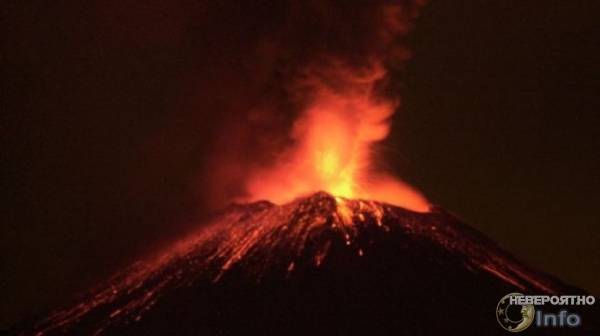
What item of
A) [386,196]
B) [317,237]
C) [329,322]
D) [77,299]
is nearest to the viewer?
[329,322]

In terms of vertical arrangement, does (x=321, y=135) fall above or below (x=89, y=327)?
above

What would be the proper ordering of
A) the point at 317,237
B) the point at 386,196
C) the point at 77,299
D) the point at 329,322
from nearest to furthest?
the point at 329,322
the point at 317,237
the point at 77,299
the point at 386,196

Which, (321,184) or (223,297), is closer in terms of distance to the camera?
(223,297)

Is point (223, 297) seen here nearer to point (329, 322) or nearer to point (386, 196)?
point (329, 322)

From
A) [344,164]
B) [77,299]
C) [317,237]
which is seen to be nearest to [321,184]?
[344,164]

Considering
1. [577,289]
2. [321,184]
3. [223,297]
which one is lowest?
[223,297]

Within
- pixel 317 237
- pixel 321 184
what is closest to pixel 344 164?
pixel 321 184

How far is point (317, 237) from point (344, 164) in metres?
4.27

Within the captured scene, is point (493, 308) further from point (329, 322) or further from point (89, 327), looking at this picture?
point (89, 327)

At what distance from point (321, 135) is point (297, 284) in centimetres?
650

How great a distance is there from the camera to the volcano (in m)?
15.1

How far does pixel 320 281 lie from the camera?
15859 mm

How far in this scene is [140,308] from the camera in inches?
657

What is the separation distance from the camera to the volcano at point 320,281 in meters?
15.1
